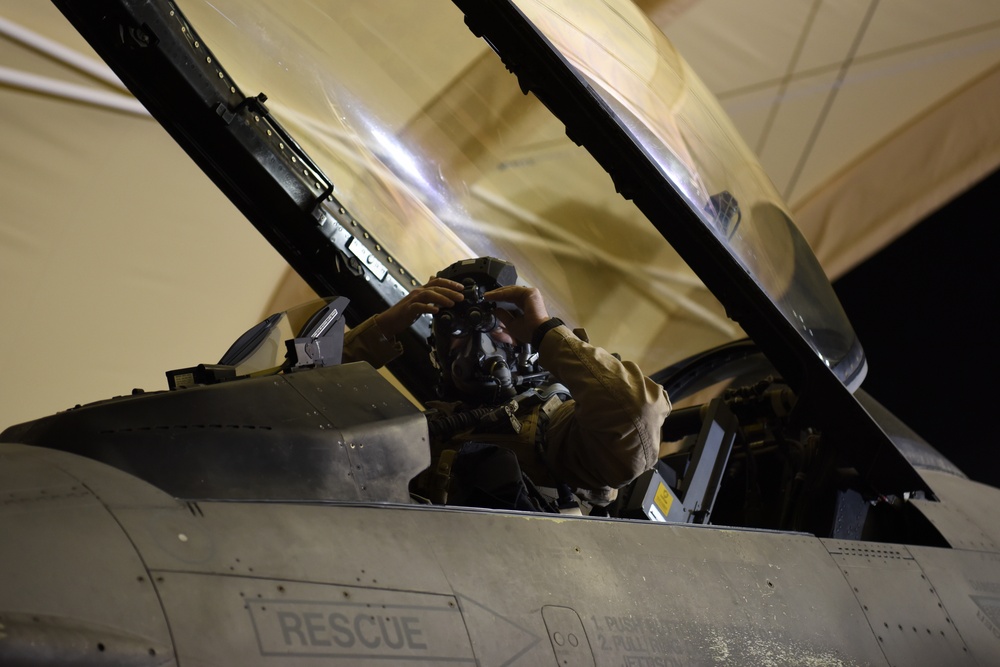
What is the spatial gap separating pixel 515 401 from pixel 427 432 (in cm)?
95

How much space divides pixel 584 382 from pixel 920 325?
4.49m

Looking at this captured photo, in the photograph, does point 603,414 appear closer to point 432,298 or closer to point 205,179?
point 432,298

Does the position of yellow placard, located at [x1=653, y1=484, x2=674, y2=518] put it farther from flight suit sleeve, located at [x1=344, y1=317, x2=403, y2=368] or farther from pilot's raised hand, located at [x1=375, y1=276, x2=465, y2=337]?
flight suit sleeve, located at [x1=344, y1=317, x2=403, y2=368]

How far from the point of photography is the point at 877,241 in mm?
6645

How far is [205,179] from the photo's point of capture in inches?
219

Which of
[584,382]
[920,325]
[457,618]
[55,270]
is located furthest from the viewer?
[920,325]

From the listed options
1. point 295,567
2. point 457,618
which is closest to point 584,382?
point 457,618

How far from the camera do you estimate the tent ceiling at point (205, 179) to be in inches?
198

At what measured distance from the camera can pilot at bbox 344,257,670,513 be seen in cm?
201

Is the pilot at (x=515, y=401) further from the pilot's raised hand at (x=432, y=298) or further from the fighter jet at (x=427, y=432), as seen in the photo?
the fighter jet at (x=427, y=432)

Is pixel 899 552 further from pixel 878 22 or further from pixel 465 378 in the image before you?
pixel 878 22

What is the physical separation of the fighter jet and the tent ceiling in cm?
296

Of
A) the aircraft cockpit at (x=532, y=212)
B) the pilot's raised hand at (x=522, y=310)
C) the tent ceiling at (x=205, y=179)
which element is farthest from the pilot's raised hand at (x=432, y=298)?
the tent ceiling at (x=205, y=179)

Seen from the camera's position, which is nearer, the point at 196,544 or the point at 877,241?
the point at 196,544
